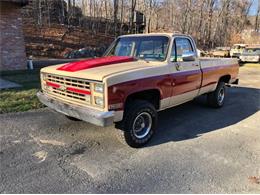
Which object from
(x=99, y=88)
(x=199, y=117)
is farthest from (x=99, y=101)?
(x=199, y=117)

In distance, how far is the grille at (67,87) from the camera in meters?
3.98

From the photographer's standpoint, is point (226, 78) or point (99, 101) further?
point (226, 78)

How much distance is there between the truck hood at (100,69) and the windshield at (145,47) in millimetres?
269

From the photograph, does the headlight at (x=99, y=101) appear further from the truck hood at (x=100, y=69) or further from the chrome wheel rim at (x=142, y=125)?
the chrome wheel rim at (x=142, y=125)

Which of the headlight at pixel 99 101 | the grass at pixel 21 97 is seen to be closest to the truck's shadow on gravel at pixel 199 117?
the headlight at pixel 99 101

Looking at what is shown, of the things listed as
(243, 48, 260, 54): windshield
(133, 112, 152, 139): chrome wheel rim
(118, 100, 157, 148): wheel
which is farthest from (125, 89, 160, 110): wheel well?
(243, 48, 260, 54): windshield

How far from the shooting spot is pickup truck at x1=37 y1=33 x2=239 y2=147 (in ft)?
12.4

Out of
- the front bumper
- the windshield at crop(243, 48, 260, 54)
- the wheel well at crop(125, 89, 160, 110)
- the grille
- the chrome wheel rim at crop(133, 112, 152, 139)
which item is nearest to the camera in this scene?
the front bumper

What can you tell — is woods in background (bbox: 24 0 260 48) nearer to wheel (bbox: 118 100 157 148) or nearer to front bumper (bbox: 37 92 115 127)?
front bumper (bbox: 37 92 115 127)

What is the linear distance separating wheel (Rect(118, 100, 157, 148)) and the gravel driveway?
0.16 metres

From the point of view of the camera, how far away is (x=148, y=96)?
181 inches

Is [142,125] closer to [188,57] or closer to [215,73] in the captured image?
[188,57]

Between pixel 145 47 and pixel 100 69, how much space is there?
4.42 ft

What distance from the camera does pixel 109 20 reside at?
3109 centimetres
